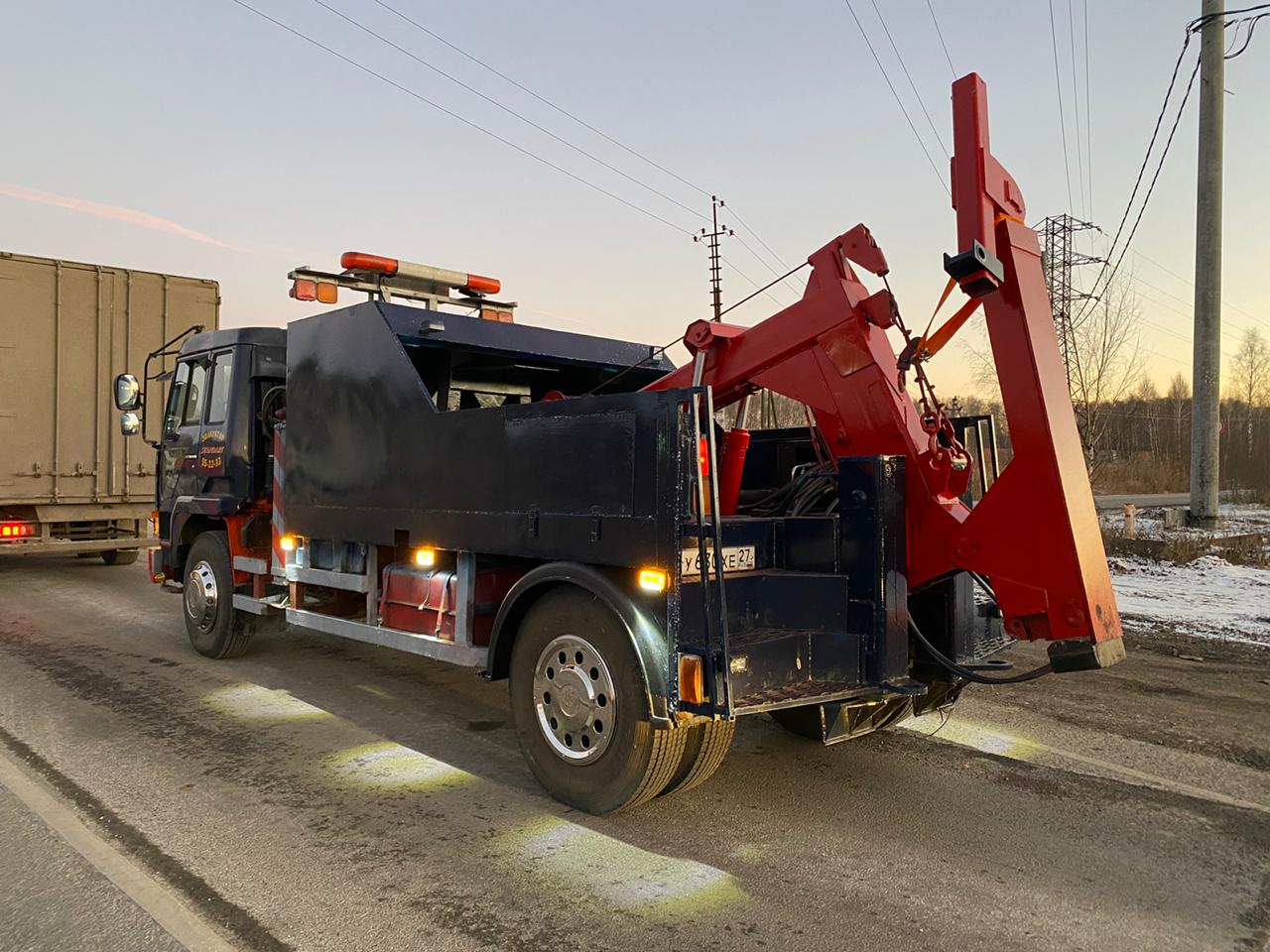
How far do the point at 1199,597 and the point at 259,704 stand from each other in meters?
9.82

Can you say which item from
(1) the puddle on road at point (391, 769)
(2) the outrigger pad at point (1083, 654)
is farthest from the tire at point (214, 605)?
(2) the outrigger pad at point (1083, 654)

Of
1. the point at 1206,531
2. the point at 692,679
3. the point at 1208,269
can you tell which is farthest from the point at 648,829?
A: the point at 1208,269

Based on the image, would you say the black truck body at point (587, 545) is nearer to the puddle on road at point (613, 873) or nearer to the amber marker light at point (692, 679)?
the amber marker light at point (692, 679)

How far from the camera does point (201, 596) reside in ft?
24.0

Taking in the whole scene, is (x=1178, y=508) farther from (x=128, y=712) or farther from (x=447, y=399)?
(x=128, y=712)

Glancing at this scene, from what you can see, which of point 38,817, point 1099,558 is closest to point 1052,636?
point 1099,558

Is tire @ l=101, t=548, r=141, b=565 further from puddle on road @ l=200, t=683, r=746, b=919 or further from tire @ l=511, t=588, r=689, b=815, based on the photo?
tire @ l=511, t=588, r=689, b=815

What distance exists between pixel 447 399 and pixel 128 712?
2882 mm

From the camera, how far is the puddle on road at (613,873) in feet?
10.5

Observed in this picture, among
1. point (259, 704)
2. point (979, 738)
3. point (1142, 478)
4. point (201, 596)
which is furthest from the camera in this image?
point (1142, 478)

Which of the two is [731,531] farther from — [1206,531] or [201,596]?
[1206,531]

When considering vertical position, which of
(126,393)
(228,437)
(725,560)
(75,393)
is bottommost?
(725,560)

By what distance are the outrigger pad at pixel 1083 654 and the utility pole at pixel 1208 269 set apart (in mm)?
12040

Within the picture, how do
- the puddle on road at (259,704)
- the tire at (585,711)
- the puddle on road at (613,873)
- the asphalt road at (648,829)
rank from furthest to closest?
1. the puddle on road at (259,704)
2. the tire at (585,711)
3. the puddle on road at (613,873)
4. the asphalt road at (648,829)
